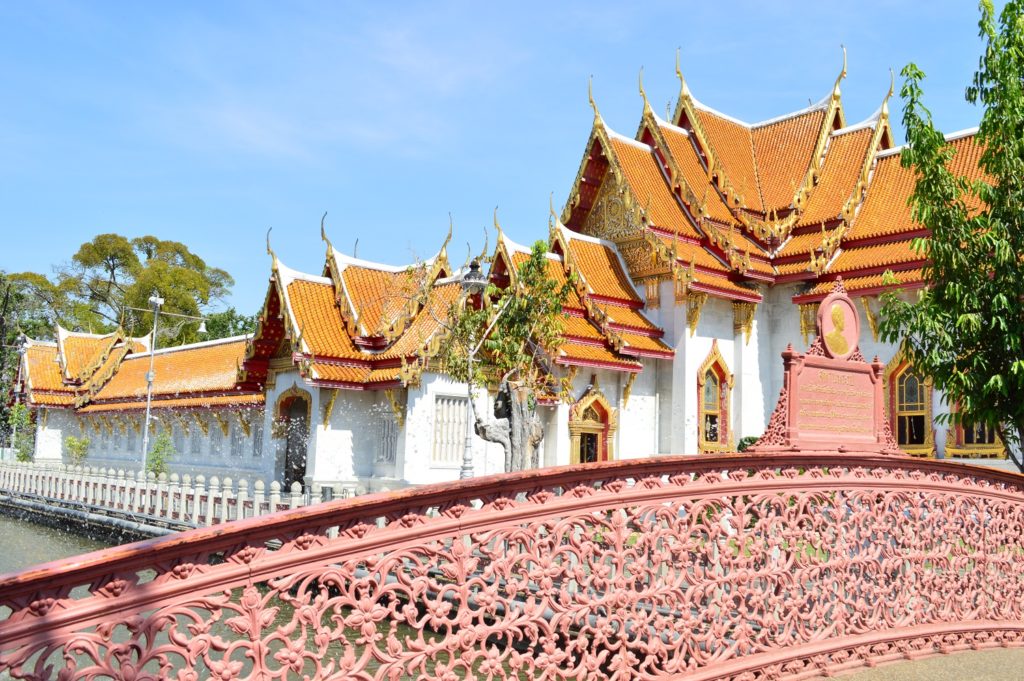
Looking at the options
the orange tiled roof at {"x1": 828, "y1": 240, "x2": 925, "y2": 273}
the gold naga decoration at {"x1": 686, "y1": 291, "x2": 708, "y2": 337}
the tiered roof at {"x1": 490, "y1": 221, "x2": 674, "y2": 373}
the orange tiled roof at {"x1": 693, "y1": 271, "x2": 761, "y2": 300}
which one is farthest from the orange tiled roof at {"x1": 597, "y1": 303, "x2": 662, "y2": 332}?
the orange tiled roof at {"x1": 828, "y1": 240, "x2": 925, "y2": 273}

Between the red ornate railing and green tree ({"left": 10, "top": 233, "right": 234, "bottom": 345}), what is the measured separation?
4785cm

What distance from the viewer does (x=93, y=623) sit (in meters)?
2.89

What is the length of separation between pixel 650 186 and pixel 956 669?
52.3 ft

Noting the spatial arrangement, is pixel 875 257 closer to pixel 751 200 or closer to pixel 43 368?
pixel 751 200

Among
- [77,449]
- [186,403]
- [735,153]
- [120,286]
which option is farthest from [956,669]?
[120,286]

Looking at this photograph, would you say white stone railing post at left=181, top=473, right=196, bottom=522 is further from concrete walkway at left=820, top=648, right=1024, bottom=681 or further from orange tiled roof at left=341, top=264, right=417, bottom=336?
concrete walkway at left=820, top=648, right=1024, bottom=681

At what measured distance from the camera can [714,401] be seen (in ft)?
64.4

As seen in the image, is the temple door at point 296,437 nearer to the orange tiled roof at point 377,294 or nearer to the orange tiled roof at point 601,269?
the orange tiled roof at point 377,294

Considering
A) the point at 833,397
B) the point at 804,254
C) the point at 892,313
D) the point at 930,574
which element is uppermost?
the point at 804,254

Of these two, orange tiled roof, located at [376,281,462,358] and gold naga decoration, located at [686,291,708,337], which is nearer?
orange tiled roof, located at [376,281,462,358]

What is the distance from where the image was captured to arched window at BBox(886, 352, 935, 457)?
58.4ft

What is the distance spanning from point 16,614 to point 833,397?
23.2ft

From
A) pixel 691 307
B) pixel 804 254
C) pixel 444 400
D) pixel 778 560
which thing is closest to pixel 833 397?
pixel 778 560

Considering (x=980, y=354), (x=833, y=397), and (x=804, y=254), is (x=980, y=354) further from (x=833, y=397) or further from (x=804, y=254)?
(x=804, y=254)
